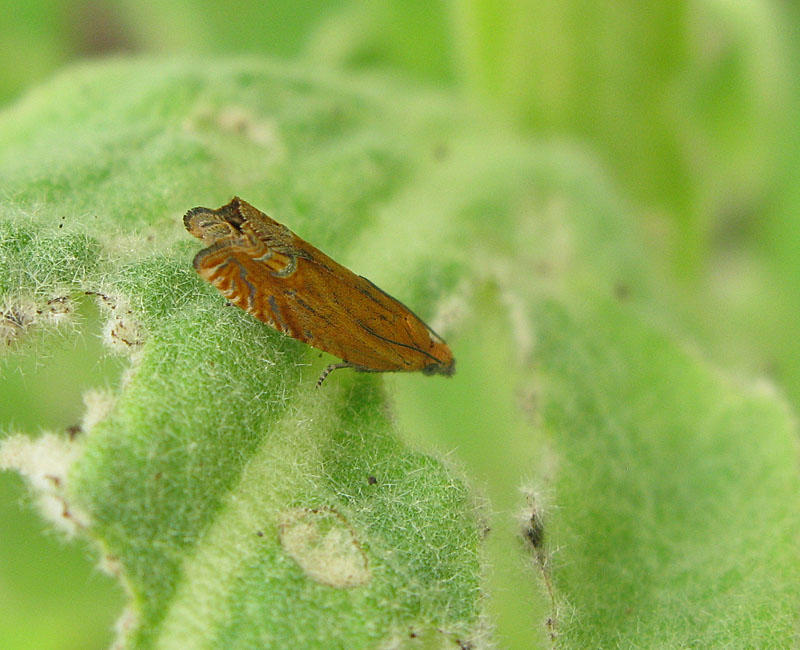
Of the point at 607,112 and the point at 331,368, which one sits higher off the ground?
the point at 607,112

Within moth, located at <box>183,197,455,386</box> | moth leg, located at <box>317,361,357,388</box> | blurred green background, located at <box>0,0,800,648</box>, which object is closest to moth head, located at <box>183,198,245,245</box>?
moth, located at <box>183,197,455,386</box>

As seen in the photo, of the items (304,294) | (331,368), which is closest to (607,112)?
(304,294)

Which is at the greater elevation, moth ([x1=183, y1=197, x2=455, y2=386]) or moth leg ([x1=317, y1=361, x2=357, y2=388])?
moth ([x1=183, y1=197, x2=455, y2=386])

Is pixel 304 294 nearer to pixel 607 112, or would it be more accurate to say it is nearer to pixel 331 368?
pixel 331 368

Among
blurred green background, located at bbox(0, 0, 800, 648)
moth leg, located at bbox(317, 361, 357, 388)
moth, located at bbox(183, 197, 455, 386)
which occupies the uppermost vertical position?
blurred green background, located at bbox(0, 0, 800, 648)

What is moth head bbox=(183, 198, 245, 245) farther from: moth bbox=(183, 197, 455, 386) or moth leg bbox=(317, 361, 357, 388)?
moth leg bbox=(317, 361, 357, 388)

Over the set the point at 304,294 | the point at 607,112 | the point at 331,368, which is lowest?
the point at 331,368

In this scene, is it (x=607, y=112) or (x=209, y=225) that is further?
(x=607, y=112)
